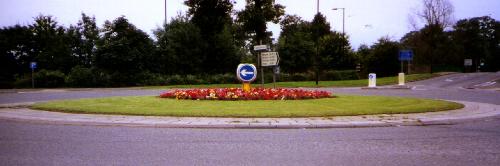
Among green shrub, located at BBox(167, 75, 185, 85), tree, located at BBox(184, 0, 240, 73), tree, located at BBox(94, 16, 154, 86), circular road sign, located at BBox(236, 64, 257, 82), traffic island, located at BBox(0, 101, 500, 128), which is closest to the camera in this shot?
traffic island, located at BBox(0, 101, 500, 128)

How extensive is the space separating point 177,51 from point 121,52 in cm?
861

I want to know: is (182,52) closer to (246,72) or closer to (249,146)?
(246,72)

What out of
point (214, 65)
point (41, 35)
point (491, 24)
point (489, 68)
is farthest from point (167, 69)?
point (491, 24)

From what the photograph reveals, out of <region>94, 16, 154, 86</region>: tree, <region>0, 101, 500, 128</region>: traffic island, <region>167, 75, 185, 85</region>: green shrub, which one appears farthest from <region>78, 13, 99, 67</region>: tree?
<region>0, 101, 500, 128</region>: traffic island

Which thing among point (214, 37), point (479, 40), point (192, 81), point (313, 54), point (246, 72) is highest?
point (479, 40)

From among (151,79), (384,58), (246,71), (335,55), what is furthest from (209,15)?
(246,71)

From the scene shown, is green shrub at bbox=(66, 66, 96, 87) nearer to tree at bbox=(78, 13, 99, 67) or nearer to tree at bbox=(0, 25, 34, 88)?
tree at bbox=(78, 13, 99, 67)

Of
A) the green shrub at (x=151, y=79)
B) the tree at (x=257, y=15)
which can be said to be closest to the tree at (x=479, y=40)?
the tree at (x=257, y=15)

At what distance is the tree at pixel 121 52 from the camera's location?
4316 centimetres

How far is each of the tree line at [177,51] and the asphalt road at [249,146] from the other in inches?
1209

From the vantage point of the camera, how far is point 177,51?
168 ft

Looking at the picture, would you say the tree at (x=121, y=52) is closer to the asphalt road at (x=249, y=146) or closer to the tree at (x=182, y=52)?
the tree at (x=182, y=52)

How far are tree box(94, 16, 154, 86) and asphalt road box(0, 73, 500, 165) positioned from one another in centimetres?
3292

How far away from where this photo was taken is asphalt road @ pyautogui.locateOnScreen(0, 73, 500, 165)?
686 centimetres
